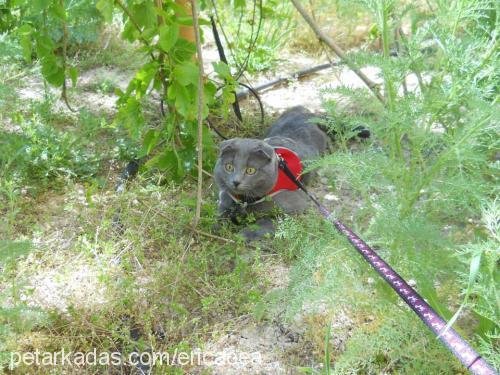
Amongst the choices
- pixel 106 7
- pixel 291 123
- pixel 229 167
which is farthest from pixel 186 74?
pixel 291 123

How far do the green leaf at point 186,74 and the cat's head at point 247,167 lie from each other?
1.43 feet

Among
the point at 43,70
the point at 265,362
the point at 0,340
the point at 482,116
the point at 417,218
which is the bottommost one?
the point at 265,362

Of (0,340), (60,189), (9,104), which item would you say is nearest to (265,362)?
(0,340)

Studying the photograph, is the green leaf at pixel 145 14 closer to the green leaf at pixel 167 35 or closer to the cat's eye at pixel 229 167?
the green leaf at pixel 167 35

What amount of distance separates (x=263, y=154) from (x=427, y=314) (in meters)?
1.31

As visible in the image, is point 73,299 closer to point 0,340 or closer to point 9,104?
point 0,340

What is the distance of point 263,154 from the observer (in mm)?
2424

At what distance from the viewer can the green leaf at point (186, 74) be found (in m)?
2.11

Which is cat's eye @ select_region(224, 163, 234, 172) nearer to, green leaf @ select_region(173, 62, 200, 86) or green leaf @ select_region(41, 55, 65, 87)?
green leaf @ select_region(173, 62, 200, 86)

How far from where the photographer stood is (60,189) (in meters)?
2.60

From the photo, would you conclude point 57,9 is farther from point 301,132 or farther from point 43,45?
point 301,132

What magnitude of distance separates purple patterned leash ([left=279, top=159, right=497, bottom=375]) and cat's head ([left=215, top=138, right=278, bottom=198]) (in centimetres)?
85

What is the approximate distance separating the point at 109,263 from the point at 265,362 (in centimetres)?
77

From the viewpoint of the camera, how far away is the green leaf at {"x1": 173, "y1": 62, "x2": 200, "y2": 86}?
2.11 metres
